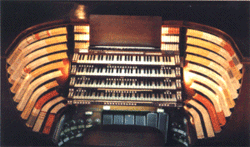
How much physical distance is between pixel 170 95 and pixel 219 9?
152 cm

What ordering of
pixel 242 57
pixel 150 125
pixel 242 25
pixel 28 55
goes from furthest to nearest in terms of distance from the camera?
pixel 150 125
pixel 28 55
pixel 242 25
pixel 242 57

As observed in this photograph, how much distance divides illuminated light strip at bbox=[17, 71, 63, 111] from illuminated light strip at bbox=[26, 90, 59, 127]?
22 cm

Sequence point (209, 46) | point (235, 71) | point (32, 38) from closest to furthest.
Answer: point (235, 71), point (32, 38), point (209, 46)

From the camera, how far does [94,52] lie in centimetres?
433

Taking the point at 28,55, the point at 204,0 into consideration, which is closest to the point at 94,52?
the point at 28,55

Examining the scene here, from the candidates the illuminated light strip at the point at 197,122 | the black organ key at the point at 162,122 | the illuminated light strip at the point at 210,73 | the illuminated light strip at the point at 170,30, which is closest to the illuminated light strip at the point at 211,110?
the illuminated light strip at the point at 197,122

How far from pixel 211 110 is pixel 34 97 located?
291cm

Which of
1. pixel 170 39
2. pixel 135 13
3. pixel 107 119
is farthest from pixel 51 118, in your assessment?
pixel 170 39

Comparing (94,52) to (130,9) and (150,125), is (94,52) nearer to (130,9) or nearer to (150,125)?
(130,9)

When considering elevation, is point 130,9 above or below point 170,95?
above

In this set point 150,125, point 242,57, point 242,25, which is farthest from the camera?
point 150,125

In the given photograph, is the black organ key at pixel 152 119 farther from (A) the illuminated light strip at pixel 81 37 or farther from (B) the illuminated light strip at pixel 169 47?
(A) the illuminated light strip at pixel 81 37

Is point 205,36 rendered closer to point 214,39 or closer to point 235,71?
point 214,39

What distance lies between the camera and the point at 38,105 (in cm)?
441
